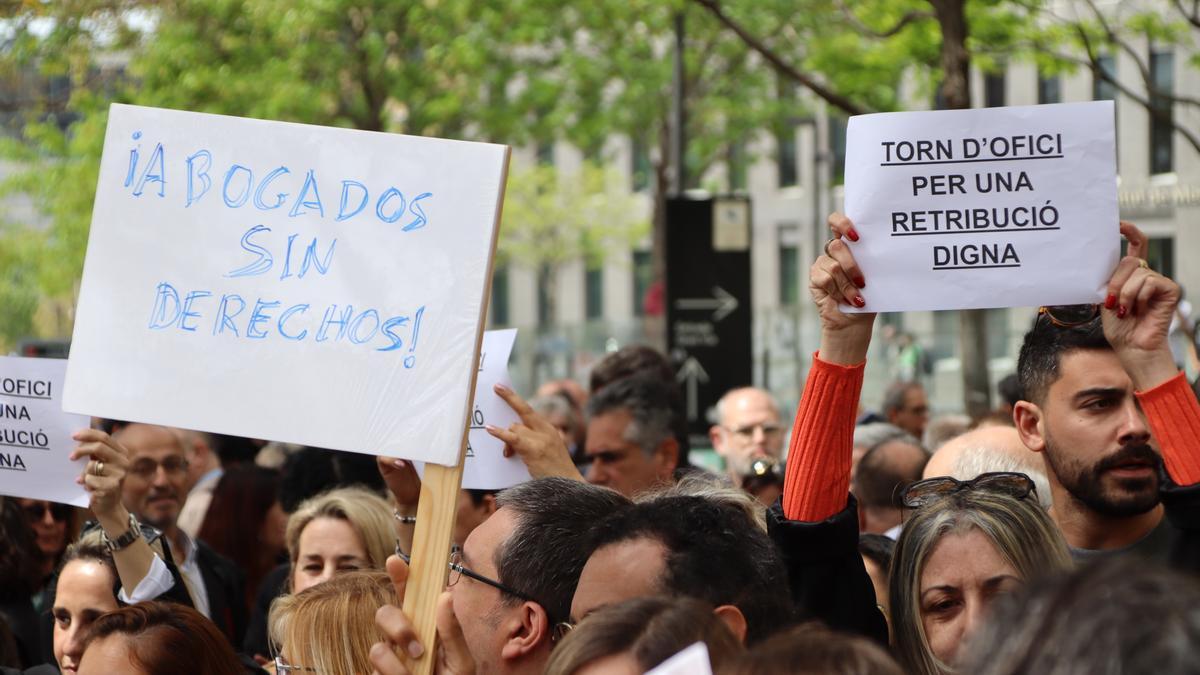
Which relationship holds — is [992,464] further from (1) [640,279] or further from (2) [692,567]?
(1) [640,279]

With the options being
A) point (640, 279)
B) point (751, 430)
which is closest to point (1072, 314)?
point (751, 430)

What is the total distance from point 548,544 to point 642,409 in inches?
118

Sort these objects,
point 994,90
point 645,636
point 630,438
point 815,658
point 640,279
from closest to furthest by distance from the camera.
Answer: point 815,658 → point 645,636 → point 630,438 → point 994,90 → point 640,279

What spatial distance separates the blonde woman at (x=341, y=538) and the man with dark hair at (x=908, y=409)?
5.63m

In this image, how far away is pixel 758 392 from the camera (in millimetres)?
8656

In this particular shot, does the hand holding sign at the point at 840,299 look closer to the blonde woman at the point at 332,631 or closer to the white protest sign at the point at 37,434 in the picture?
the blonde woman at the point at 332,631

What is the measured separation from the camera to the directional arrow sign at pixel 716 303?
1359cm

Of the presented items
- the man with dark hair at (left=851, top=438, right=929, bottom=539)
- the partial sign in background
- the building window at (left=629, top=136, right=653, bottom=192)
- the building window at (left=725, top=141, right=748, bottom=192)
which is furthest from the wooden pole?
the building window at (left=629, top=136, right=653, bottom=192)

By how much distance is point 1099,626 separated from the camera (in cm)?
167

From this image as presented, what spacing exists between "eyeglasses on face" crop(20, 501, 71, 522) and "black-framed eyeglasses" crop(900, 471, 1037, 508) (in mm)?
4174

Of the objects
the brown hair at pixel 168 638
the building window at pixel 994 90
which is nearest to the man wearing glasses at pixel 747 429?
the brown hair at pixel 168 638

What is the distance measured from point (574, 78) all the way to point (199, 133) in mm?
24922

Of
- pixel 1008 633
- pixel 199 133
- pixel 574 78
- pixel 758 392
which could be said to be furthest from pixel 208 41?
pixel 1008 633

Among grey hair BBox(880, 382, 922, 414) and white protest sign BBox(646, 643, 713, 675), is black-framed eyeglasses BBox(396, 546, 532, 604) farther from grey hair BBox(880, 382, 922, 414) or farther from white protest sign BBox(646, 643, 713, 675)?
grey hair BBox(880, 382, 922, 414)
